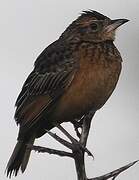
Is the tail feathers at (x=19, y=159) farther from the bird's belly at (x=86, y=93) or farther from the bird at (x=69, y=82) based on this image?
the bird's belly at (x=86, y=93)

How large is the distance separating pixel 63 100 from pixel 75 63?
0.26m

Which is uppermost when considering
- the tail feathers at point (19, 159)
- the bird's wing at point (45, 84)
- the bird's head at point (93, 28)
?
the bird's head at point (93, 28)

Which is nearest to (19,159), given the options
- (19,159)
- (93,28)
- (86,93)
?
(19,159)

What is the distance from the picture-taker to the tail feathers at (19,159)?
8.98ft

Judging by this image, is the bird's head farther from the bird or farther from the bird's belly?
the bird's belly

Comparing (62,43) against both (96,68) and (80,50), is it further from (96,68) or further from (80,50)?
(96,68)

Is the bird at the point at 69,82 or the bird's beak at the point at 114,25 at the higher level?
the bird's beak at the point at 114,25

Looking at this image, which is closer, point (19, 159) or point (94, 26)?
point (19, 159)

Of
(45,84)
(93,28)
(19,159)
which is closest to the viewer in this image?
(19,159)

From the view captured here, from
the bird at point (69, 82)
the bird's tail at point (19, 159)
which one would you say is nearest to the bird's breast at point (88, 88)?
the bird at point (69, 82)

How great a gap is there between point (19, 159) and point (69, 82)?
0.56 meters

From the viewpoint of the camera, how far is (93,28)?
11.1 ft

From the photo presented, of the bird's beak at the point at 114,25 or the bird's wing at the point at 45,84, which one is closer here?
the bird's wing at the point at 45,84

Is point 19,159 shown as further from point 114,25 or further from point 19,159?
point 114,25
